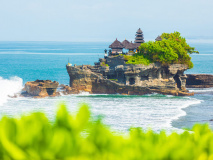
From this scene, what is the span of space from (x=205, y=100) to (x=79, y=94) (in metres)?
16.1

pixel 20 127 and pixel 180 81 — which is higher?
pixel 20 127

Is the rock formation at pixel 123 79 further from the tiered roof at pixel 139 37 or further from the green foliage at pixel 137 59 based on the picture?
the tiered roof at pixel 139 37

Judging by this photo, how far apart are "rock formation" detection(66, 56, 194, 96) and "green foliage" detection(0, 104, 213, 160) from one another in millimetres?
49451

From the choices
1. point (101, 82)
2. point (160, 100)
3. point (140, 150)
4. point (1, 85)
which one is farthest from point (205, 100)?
point (140, 150)

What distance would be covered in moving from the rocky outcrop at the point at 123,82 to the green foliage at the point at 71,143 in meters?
49.5

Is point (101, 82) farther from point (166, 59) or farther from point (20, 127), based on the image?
point (20, 127)

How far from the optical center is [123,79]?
5712 cm

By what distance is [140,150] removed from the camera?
6004 mm

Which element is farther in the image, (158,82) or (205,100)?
(158,82)

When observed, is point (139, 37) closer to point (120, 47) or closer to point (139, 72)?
point (120, 47)

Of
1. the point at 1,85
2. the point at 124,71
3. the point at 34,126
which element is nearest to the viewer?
the point at 34,126

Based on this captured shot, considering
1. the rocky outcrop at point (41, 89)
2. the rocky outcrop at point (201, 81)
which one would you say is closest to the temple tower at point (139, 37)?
the rocky outcrop at point (201, 81)

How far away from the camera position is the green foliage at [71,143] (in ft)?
18.6

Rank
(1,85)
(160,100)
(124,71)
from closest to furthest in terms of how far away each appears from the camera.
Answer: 1. (160,100)
2. (124,71)
3. (1,85)
